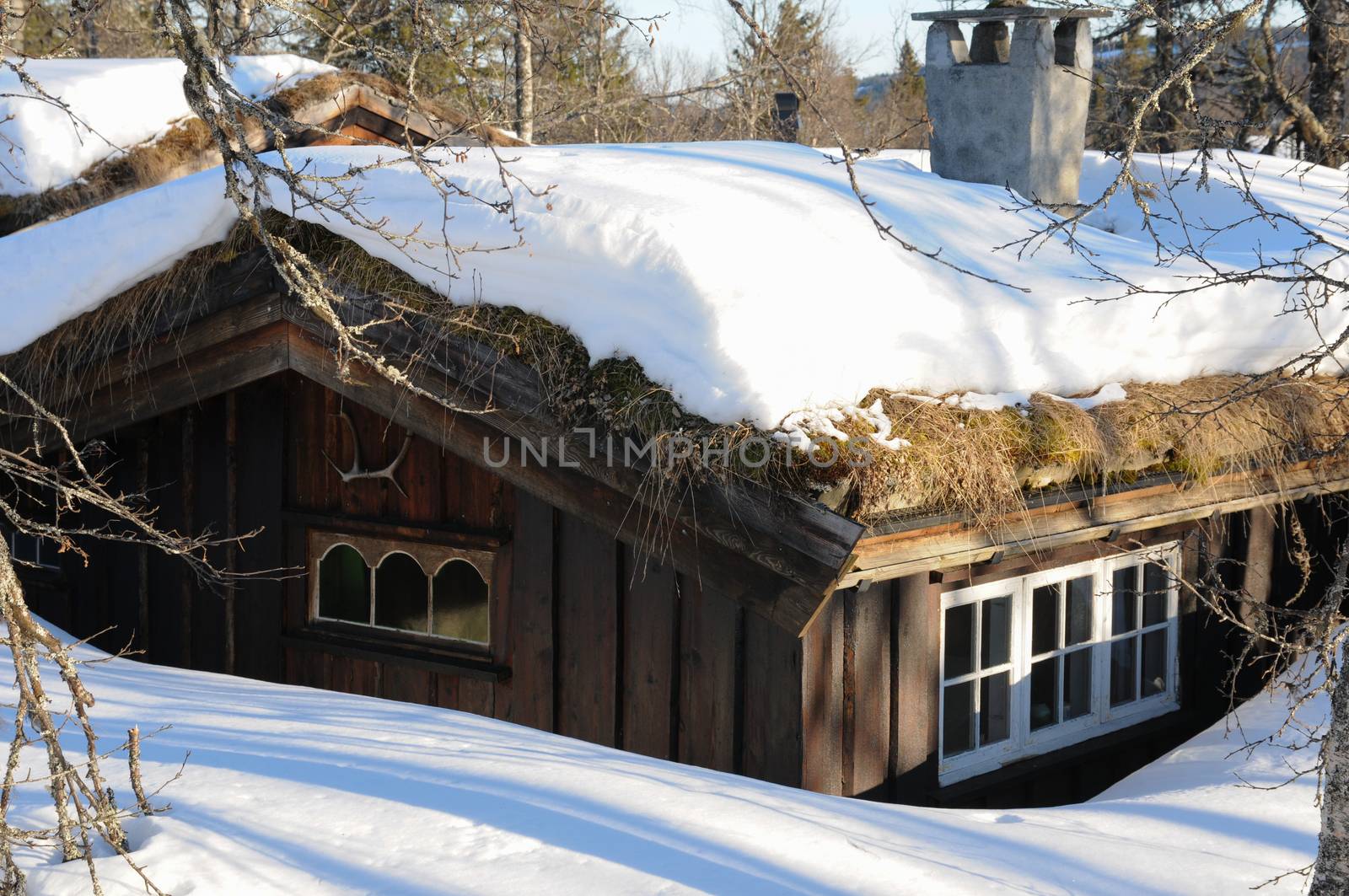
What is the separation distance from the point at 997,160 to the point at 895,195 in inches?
58.9

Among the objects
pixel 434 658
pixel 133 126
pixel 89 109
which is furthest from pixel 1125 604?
pixel 89 109

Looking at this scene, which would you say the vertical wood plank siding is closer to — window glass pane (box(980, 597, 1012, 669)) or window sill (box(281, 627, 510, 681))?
window sill (box(281, 627, 510, 681))

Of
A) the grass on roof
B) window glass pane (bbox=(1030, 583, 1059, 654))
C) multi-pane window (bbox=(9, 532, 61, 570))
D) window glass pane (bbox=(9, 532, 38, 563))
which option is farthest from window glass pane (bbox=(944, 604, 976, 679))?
window glass pane (bbox=(9, 532, 38, 563))

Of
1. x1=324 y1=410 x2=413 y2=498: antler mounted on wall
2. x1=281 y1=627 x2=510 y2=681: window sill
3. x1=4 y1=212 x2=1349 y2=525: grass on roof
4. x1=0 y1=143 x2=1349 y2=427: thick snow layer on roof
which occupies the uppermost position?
x1=0 y1=143 x2=1349 y2=427: thick snow layer on roof

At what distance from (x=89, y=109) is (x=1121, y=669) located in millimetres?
7926

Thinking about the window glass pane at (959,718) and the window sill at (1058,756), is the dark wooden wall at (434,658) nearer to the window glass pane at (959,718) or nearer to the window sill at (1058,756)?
the window sill at (1058,756)

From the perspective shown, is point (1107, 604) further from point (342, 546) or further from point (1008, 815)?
point (342, 546)

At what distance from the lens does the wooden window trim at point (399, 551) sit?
5133 mm

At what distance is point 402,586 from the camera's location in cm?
545

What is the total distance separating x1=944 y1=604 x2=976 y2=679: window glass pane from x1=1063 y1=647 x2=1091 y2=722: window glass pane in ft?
2.10

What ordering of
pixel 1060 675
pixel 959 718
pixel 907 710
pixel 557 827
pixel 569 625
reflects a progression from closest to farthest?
pixel 557 827, pixel 907 710, pixel 569 625, pixel 959 718, pixel 1060 675

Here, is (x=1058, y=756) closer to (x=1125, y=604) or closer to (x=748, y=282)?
(x=1125, y=604)

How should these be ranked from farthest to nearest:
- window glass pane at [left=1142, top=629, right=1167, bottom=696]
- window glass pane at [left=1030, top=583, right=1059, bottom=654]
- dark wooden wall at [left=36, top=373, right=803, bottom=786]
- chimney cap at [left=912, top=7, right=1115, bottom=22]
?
chimney cap at [left=912, top=7, right=1115, bottom=22] < window glass pane at [left=1142, top=629, right=1167, bottom=696] < window glass pane at [left=1030, top=583, right=1059, bottom=654] < dark wooden wall at [left=36, top=373, right=803, bottom=786]

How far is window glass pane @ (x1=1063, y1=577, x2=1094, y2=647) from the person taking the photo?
5426mm
